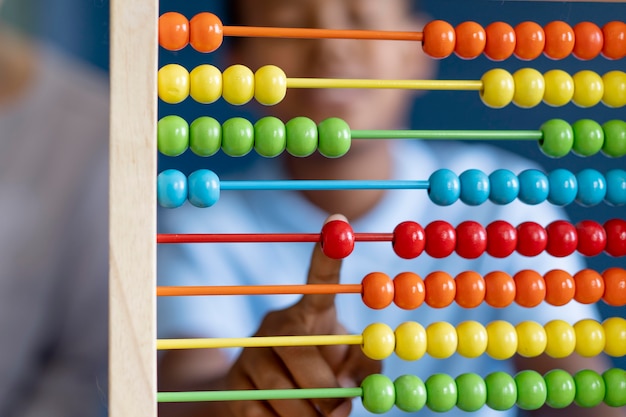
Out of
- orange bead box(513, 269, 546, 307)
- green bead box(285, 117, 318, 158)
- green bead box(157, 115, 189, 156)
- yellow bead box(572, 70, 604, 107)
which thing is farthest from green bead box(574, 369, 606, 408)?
green bead box(157, 115, 189, 156)

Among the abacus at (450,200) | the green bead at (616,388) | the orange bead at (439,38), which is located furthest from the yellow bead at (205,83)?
the green bead at (616,388)

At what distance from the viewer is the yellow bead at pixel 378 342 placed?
35.3 inches

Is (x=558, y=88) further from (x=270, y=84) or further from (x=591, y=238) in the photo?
(x=270, y=84)

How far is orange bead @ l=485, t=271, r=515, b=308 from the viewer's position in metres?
0.91

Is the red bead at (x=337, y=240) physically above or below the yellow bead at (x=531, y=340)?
above

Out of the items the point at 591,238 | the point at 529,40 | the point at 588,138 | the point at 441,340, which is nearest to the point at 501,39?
the point at 529,40

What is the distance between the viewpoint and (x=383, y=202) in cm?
121

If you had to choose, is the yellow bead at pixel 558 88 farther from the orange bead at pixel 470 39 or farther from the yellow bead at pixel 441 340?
the yellow bead at pixel 441 340

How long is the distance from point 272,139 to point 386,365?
0.49m

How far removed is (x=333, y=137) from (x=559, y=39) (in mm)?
305

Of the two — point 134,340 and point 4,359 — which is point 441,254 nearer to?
point 134,340

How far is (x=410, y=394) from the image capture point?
905mm

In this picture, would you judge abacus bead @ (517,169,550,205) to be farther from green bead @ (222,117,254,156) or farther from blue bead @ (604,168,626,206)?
green bead @ (222,117,254,156)

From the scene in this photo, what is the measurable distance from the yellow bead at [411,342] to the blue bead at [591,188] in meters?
0.25
